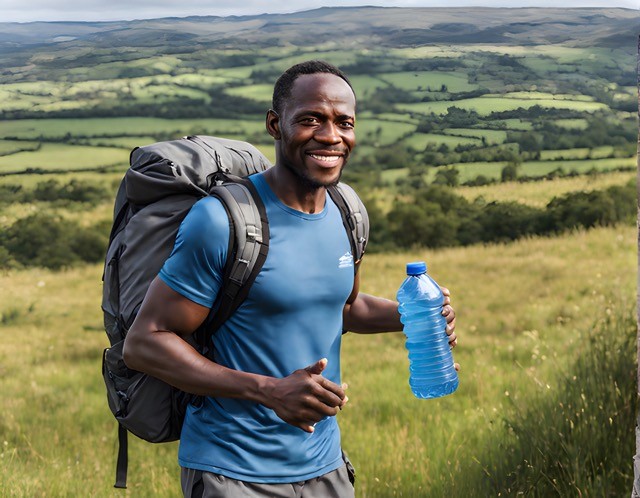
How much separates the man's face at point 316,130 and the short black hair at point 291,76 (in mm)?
32

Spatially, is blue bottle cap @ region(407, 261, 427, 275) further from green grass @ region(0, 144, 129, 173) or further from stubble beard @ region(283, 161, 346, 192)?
green grass @ region(0, 144, 129, 173)

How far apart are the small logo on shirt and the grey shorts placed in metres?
0.82

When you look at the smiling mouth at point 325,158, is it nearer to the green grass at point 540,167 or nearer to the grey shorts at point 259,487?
the grey shorts at point 259,487

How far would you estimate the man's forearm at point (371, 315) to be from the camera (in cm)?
408

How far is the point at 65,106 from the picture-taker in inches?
2522

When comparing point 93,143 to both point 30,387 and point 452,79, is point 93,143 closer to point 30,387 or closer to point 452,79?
point 452,79

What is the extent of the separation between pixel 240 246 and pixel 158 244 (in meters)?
0.42

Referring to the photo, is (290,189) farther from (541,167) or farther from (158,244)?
(541,167)

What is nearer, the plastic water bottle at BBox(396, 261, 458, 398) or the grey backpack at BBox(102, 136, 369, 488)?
the grey backpack at BBox(102, 136, 369, 488)

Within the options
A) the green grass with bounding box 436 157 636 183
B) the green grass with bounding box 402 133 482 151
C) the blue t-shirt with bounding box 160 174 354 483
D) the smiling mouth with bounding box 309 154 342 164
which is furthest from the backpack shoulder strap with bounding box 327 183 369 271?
the green grass with bounding box 402 133 482 151

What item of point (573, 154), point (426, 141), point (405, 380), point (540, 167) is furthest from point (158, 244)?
point (426, 141)

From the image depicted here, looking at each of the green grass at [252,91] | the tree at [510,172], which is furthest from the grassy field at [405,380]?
the green grass at [252,91]

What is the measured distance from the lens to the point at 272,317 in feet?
11.3

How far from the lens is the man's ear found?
3594mm
